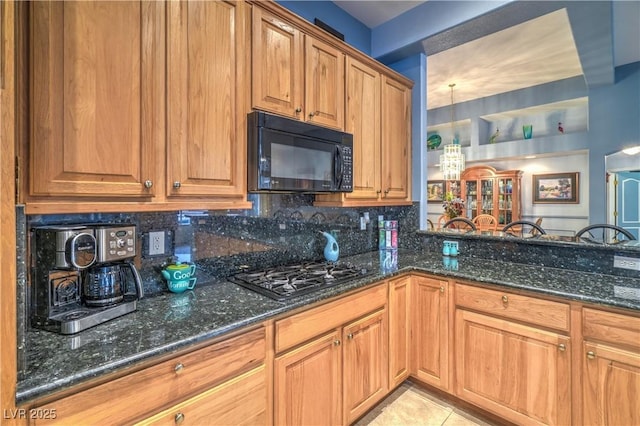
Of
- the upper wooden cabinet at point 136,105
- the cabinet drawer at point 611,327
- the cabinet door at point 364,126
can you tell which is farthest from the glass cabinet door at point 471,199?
the upper wooden cabinet at point 136,105

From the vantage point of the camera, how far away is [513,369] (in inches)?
67.6

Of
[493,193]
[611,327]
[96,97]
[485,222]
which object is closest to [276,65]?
[96,97]

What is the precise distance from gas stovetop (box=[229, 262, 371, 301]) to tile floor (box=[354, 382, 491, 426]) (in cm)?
91

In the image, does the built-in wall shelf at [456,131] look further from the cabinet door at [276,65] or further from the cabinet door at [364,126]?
the cabinet door at [276,65]

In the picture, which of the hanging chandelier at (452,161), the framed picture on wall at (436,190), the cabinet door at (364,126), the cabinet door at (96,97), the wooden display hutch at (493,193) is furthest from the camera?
the framed picture on wall at (436,190)

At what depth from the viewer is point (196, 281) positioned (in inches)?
64.1

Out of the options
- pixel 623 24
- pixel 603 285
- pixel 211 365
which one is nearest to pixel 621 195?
pixel 623 24

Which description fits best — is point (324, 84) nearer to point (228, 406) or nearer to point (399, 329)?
point (399, 329)

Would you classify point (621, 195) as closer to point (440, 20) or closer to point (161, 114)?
point (440, 20)

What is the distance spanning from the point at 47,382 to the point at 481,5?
289 centimetres

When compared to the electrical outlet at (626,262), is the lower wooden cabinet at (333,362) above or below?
below

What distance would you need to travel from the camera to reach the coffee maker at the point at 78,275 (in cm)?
106

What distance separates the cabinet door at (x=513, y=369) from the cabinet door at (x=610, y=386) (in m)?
0.08

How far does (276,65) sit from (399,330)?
177cm
